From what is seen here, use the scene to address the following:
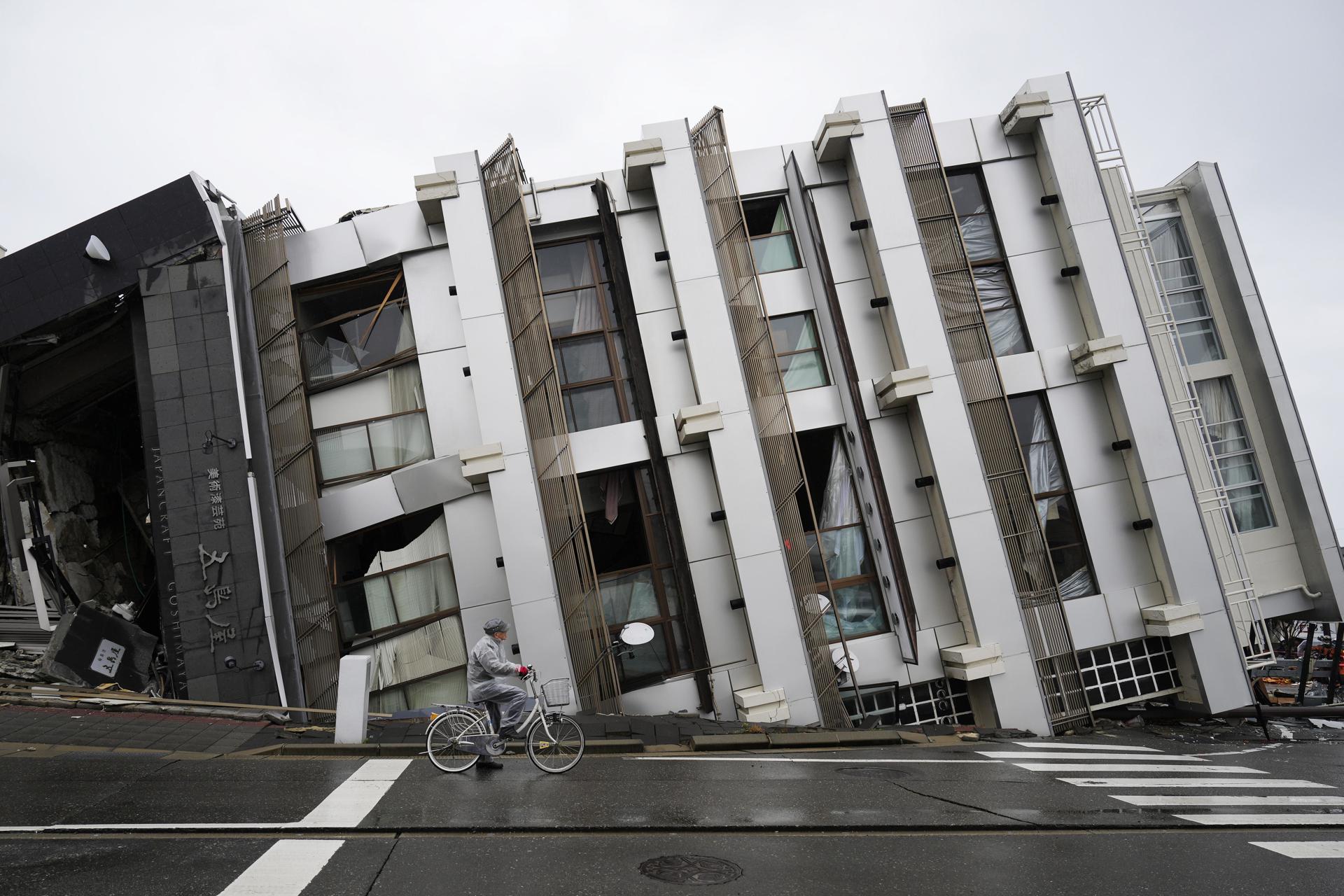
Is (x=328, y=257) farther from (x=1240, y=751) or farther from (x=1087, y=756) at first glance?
(x=1240, y=751)

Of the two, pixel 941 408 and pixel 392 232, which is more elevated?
pixel 392 232

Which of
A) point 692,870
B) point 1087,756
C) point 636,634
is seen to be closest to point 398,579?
point 636,634

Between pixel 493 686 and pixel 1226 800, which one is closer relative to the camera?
pixel 1226 800

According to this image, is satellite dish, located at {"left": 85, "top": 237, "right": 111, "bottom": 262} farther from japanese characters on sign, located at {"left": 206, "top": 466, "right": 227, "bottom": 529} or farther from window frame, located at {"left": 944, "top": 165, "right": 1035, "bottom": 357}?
window frame, located at {"left": 944, "top": 165, "right": 1035, "bottom": 357}

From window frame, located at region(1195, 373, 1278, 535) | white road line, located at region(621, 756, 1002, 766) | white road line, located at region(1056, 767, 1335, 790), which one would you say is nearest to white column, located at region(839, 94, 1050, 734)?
white road line, located at region(621, 756, 1002, 766)

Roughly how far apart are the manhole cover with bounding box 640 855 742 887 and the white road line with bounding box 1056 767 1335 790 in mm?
5127

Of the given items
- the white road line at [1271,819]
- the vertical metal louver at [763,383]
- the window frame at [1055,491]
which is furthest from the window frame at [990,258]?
the white road line at [1271,819]

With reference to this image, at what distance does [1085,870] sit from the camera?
6.16 m

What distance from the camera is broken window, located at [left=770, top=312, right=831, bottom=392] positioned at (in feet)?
55.2

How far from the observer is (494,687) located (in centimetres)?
948

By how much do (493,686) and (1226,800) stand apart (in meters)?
8.01

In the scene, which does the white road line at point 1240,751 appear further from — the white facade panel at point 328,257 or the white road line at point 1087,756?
the white facade panel at point 328,257

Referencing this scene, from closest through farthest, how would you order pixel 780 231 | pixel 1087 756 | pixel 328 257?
1. pixel 1087 756
2. pixel 328 257
3. pixel 780 231

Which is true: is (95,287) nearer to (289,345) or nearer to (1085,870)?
(289,345)
